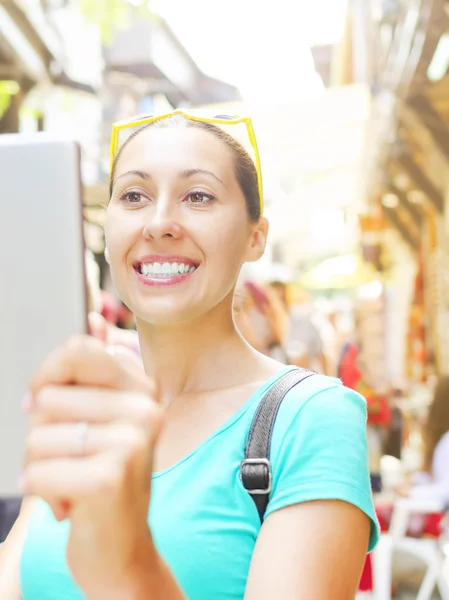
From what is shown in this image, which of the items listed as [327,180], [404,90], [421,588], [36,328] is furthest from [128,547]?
[327,180]

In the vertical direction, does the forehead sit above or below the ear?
above

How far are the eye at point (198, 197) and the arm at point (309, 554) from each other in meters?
0.49

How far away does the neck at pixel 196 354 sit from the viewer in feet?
4.35

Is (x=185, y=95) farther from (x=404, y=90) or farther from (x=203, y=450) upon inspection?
(x=203, y=450)

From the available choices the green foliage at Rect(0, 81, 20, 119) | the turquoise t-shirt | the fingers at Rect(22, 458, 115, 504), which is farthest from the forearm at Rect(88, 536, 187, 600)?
the green foliage at Rect(0, 81, 20, 119)

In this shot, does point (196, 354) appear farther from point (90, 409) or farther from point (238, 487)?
point (90, 409)

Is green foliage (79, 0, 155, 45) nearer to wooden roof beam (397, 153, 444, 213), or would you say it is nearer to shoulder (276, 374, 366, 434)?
wooden roof beam (397, 153, 444, 213)

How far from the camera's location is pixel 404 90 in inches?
243

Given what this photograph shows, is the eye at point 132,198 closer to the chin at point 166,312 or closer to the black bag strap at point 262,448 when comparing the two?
the chin at point 166,312

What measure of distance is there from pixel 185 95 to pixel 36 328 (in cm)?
2002

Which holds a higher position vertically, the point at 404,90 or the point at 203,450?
the point at 404,90

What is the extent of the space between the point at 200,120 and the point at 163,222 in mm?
218

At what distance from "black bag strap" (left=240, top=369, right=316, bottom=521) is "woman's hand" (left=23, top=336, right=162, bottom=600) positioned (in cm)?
38

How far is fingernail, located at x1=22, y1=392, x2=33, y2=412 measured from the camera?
0.71 m
